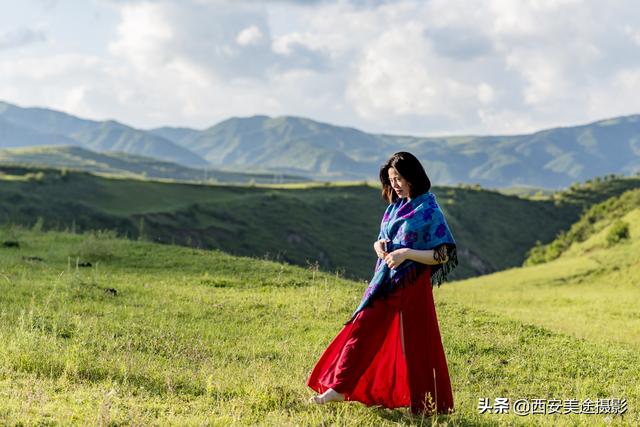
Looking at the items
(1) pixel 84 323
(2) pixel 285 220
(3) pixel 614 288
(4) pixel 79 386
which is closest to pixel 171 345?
(1) pixel 84 323

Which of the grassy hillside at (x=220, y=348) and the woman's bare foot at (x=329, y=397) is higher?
the woman's bare foot at (x=329, y=397)

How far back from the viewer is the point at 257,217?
83375mm

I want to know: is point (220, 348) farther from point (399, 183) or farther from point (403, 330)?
point (399, 183)

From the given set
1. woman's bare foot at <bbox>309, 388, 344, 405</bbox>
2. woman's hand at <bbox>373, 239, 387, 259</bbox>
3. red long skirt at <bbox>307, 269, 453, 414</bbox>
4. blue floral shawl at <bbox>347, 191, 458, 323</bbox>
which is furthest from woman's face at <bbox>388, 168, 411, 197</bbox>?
woman's bare foot at <bbox>309, 388, 344, 405</bbox>

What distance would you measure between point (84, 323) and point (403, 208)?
6.55 metres

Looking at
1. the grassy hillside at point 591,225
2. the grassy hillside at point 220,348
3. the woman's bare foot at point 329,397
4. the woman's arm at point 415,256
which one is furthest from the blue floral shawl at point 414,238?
the grassy hillside at point 591,225

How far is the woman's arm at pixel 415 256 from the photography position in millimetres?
7055

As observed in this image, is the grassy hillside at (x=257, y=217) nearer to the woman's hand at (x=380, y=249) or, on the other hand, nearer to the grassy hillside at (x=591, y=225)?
the grassy hillside at (x=591, y=225)

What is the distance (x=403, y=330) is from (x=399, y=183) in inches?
66.4

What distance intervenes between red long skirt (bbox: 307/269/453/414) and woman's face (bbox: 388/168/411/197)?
3.11ft

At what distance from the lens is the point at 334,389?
23.2 ft

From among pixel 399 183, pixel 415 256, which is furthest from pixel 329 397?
pixel 399 183

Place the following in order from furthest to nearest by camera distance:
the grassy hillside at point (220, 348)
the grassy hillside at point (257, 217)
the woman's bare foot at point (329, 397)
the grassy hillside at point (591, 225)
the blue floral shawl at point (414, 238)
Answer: the grassy hillside at point (257, 217), the grassy hillside at point (591, 225), the blue floral shawl at point (414, 238), the woman's bare foot at point (329, 397), the grassy hillside at point (220, 348)

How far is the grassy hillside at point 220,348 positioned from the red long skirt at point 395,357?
23 cm
